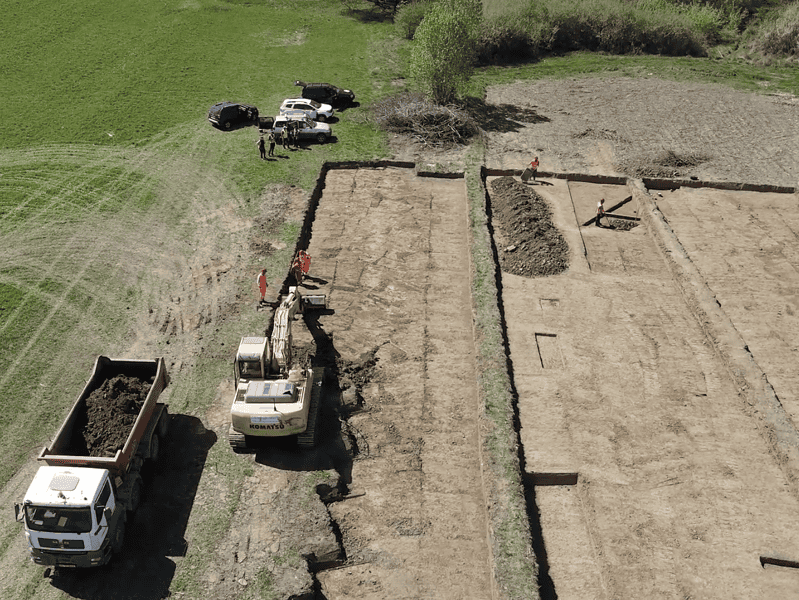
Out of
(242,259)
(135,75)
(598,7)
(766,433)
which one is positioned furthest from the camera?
(598,7)

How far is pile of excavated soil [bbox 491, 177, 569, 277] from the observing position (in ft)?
79.5

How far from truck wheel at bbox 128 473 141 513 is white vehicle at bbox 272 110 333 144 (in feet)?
73.1

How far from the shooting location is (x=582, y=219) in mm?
27969

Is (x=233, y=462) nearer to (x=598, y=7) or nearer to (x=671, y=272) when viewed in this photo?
(x=671, y=272)

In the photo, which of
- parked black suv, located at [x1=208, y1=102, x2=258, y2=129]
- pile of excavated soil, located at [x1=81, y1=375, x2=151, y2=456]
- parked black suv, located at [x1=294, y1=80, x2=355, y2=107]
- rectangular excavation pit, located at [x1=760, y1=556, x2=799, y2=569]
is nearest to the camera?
rectangular excavation pit, located at [x1=760, y1=556, x2=799, y2=569]

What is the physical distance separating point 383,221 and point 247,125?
42.3 ft

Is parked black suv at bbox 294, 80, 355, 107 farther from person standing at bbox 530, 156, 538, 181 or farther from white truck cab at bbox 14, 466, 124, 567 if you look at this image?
white truck cab at bbox 14, 466, 124, 567

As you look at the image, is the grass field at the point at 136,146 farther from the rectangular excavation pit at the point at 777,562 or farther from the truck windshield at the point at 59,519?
the rectangular excavation pit at the point at 777,562

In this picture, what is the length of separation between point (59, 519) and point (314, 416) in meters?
6.29

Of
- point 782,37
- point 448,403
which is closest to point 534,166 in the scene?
point 448,403

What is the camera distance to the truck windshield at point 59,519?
496 inches

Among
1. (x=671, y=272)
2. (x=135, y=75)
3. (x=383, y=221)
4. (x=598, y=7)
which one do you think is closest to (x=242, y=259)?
(x=383, y=221)

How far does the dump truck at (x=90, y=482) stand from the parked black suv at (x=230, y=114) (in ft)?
68.8

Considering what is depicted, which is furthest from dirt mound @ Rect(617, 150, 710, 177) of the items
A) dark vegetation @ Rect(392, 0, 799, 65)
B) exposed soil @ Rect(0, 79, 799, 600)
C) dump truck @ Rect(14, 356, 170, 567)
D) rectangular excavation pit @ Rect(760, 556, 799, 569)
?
dump truck @ Rect(14, 356, 170, 567)
